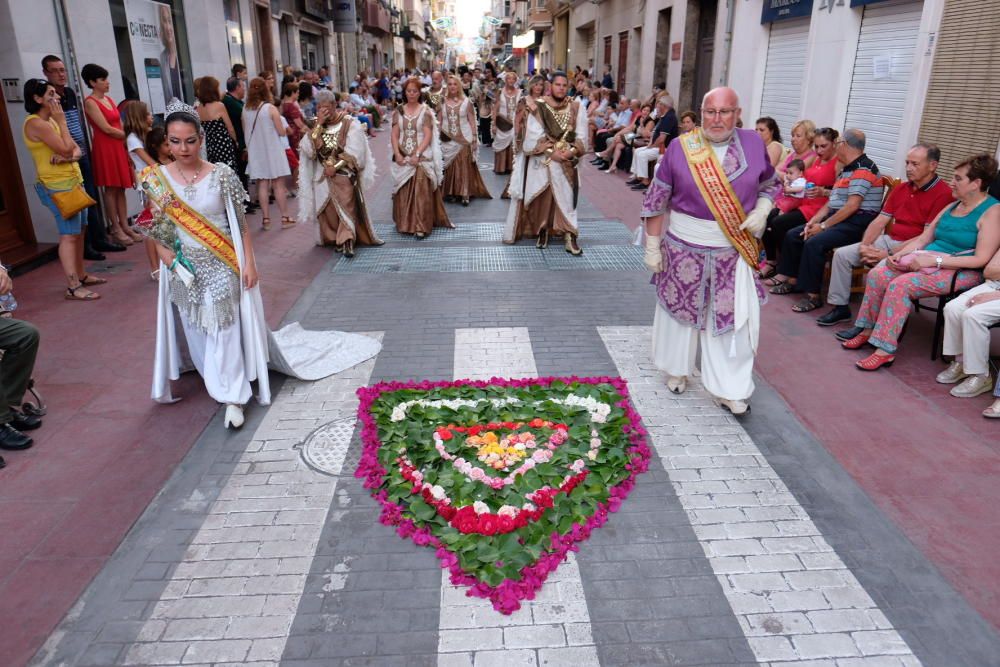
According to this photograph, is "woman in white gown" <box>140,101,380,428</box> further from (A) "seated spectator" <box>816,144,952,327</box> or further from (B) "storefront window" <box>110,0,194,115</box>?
(B) "storefront window" <box>110,0,194,115</box>

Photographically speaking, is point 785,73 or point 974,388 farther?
point 785,73

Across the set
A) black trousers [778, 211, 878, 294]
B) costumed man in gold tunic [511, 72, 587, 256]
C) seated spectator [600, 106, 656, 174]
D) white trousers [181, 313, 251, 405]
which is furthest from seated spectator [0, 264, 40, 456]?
seated spectator [600, 106, 656, 174]

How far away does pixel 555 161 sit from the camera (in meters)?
8.49

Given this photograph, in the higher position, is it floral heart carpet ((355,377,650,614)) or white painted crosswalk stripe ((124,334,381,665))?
floral heart carpet ((355,377,650,614))

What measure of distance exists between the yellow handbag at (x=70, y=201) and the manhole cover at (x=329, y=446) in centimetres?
390

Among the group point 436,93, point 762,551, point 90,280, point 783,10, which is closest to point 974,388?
point 762,551

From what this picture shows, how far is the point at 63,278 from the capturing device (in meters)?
7.52

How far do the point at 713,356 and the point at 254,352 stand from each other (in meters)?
2.97

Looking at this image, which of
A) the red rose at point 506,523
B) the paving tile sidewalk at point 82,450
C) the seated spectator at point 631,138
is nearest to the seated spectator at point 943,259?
the red rose at point 506,523

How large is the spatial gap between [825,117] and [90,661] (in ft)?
33.6

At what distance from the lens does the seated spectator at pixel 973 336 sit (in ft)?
15.5

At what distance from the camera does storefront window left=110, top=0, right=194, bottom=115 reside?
10397 mm

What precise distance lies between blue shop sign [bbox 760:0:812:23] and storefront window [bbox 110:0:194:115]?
9908 mm

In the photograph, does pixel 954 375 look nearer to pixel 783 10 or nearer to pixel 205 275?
pixel 205 275
